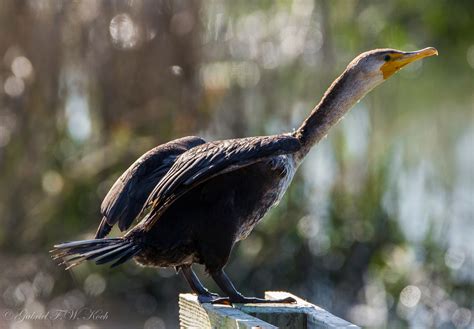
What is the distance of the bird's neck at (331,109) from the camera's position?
15.9ft

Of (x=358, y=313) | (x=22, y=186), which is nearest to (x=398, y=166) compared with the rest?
(x=358, y=313)

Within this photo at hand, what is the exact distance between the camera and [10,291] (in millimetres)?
8234

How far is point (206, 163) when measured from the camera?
4344mm

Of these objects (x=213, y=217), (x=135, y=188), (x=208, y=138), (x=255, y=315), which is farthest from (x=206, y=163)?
(x=208, y=138)

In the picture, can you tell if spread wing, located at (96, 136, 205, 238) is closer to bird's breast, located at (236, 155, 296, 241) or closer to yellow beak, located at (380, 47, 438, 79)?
bird's breast, located at (236, 155, 296, 241)

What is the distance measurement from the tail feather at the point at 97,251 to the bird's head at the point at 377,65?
1308 mm

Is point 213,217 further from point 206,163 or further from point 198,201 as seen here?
point 206,163

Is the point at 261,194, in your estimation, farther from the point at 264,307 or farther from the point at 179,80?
the point at 179,80

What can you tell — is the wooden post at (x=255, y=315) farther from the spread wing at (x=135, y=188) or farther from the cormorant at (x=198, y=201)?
the spread wing at (x=135, y=188)

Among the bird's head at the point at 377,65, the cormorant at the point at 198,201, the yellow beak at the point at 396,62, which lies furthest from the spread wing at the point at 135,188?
the yellow beak at the point at 396,62

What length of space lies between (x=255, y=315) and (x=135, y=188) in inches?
38.8

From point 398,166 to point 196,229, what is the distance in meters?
4.56

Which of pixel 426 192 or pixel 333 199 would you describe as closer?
pixel 333 199

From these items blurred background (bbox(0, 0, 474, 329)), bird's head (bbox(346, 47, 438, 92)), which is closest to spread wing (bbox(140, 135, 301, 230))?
bird's head (bbox(346, 47, 438, 92))
